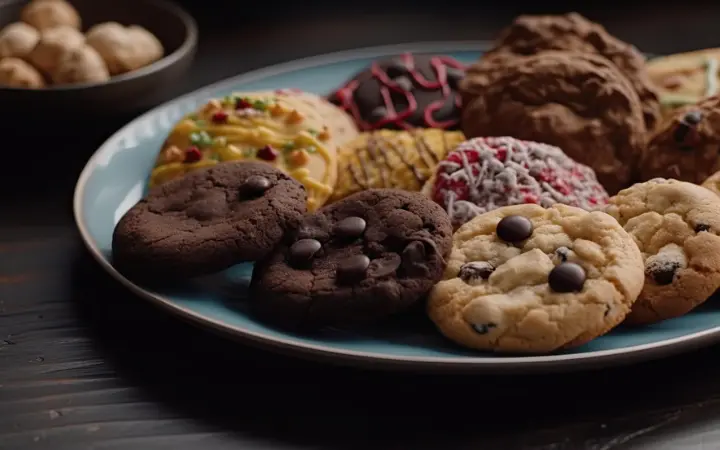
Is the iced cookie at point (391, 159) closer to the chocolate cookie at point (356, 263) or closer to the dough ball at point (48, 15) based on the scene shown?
the chocolate cookie at point (356, 263)

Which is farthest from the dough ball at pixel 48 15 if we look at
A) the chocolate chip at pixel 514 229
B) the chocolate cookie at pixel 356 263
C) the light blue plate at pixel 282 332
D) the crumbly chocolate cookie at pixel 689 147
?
the crumbly chocolate cookie at pixel 689 147

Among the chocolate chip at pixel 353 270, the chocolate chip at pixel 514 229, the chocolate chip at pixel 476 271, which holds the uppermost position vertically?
the chocolate chip at pixel 514 229

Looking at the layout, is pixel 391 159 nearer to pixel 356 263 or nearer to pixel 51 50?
pixel 356 263

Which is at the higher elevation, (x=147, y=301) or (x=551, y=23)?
(x=551, y=23)

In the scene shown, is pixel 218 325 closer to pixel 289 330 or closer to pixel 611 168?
pixel 289 330

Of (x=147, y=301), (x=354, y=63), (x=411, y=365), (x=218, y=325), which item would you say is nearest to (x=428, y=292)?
(x=411, y=365)

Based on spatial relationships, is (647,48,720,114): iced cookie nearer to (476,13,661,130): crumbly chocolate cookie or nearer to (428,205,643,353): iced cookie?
(476,13,661,130): crumbly chocolate cookie
